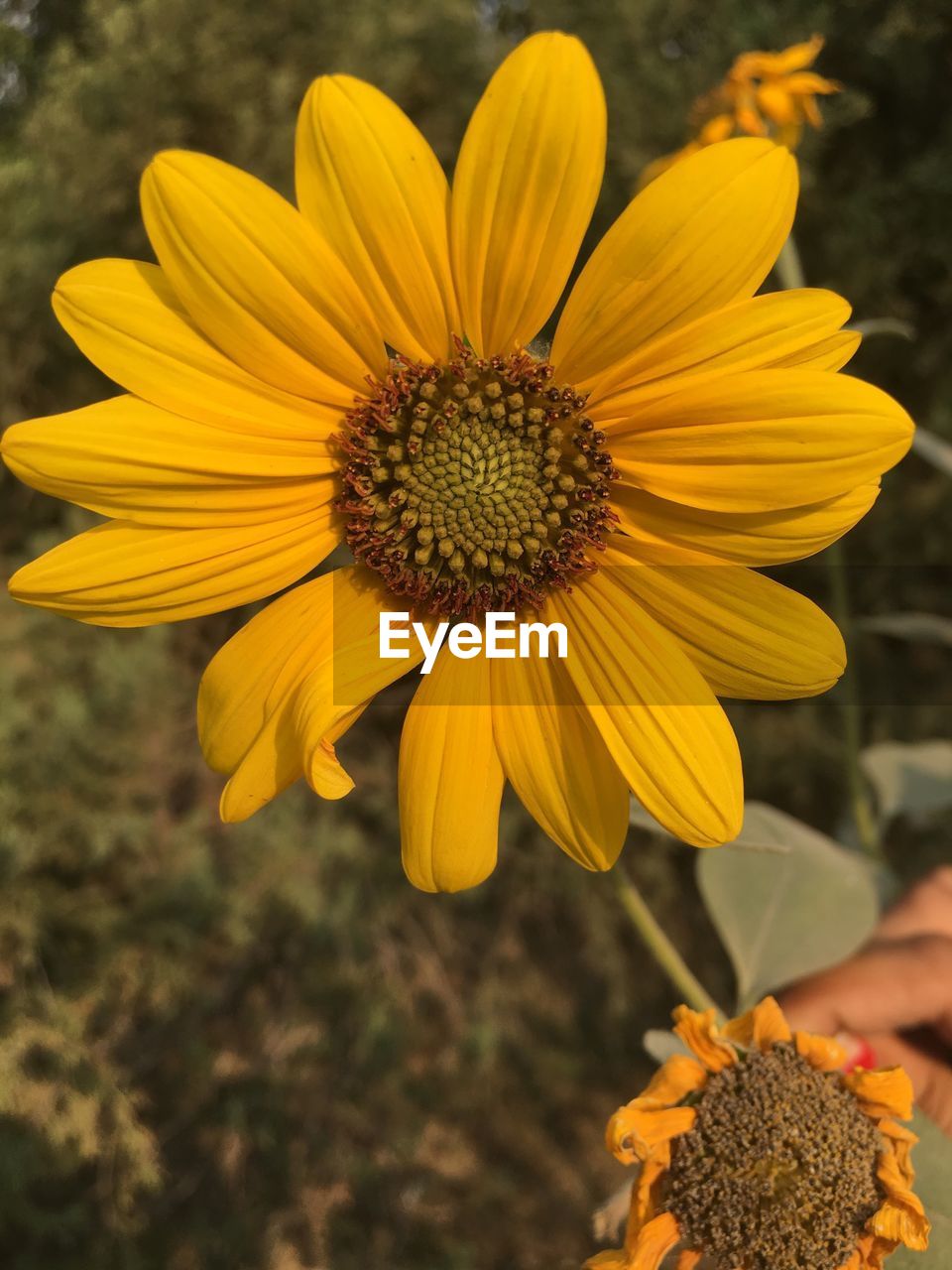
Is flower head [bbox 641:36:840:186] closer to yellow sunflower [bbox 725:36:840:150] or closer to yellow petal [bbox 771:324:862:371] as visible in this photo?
yellow sunflower [bbox 725:36:840:150]

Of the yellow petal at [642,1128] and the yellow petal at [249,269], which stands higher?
the yellow petal at [249,269]

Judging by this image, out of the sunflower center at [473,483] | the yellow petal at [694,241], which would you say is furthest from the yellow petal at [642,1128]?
the yellow petal at [694,241]

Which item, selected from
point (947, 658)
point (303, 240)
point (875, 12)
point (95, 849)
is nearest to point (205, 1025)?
point (95, 849)

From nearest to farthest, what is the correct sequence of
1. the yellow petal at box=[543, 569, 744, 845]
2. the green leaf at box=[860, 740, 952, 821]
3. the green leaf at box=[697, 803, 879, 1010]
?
the yellow petal at box=[543, 569, 744, 845]
the green leaf at box=[697, 803, 879, 1010]
the green leaf at box=[860, 740, 952, 821]

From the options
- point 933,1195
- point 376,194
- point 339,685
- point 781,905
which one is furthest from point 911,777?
point 376,194

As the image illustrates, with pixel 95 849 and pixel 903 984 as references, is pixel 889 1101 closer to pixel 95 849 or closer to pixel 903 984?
pixel 903 984

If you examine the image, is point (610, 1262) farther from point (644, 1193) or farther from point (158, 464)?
point (158, 464)

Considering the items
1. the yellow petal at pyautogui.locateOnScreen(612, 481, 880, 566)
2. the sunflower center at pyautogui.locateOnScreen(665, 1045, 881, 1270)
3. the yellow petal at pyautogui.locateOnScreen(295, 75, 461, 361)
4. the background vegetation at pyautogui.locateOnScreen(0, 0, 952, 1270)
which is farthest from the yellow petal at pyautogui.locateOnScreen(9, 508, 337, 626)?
the background vegetation at pyautogui.locateOnScreen(0, 0, 952, 1270)

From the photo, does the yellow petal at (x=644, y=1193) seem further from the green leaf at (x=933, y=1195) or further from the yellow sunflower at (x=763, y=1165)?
the green leaf at (x=933, y=1195)
